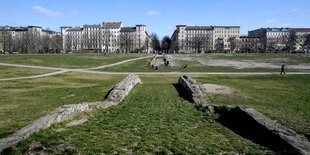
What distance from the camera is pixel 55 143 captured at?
5941mm

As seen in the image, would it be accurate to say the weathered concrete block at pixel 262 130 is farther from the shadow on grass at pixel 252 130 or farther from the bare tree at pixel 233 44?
the bare tree at pixel 233 44

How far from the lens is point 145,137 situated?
6938 millimetres

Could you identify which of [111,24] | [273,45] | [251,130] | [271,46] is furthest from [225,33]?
[251,130]

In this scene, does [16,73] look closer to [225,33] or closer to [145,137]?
[145,137]

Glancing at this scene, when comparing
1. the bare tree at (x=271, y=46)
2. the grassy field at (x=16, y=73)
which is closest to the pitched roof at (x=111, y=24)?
the bare tree at (x=271, y=46)

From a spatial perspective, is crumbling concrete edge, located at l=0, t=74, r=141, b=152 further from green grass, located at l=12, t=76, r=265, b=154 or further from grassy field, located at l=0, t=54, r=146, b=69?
grassy field, located at l=0, t=54, r=146, b=69

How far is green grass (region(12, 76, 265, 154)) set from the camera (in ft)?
19.4

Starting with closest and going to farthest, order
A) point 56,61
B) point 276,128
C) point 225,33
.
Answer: point 276,128 → point 56,61 → point 225,33

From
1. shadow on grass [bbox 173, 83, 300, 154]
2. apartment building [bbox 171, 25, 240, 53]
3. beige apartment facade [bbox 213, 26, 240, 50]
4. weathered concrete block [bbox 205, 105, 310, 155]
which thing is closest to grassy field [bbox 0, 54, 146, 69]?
shadow on grass [bbox 173, 83, 300, 154]

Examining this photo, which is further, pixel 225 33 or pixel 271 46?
pixel 225 33

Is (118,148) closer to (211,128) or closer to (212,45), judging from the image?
(211,128)

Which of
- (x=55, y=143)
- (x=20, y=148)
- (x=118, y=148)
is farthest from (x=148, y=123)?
(x=20, y=148)

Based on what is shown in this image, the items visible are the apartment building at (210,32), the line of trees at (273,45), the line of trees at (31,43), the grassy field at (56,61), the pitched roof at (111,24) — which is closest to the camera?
the grassy field at (56,61)

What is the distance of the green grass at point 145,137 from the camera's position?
5910 millimetres
